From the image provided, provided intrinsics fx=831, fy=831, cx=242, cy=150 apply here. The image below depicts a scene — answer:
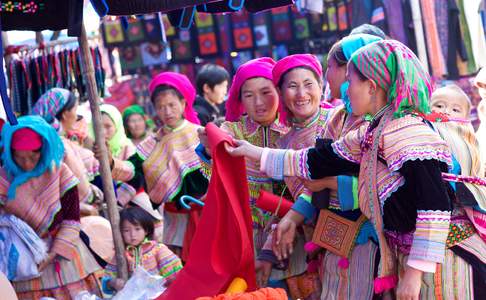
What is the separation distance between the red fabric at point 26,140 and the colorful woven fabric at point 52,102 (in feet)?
5.77

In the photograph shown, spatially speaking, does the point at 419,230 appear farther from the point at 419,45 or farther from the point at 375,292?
the point at 419,45

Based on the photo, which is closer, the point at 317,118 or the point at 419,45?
the point at 317,118

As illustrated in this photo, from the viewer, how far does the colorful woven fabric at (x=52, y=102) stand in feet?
22.6

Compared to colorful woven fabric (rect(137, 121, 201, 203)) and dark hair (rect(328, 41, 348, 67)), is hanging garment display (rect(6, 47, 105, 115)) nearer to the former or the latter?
colorful woven fabric (rect(137, 121, 201, 203))

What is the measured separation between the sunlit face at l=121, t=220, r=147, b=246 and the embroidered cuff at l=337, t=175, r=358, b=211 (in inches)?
91.0

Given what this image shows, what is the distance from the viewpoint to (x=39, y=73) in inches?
289

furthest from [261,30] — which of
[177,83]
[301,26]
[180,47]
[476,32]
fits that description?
[177,83]

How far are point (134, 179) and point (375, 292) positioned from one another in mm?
3021

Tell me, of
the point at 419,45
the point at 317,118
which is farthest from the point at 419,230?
the point at 419,45

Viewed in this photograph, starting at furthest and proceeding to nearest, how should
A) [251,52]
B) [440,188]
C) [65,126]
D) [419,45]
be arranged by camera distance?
[251,52], [419,45], [65,126], [440,188]

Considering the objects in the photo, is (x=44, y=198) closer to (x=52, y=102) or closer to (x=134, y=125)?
(x=52, y=102)

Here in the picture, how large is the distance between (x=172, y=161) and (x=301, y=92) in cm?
163

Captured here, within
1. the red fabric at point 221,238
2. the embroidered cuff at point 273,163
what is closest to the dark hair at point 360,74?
the embroidered cuff at point 273,163

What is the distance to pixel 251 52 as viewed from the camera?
1081cm
